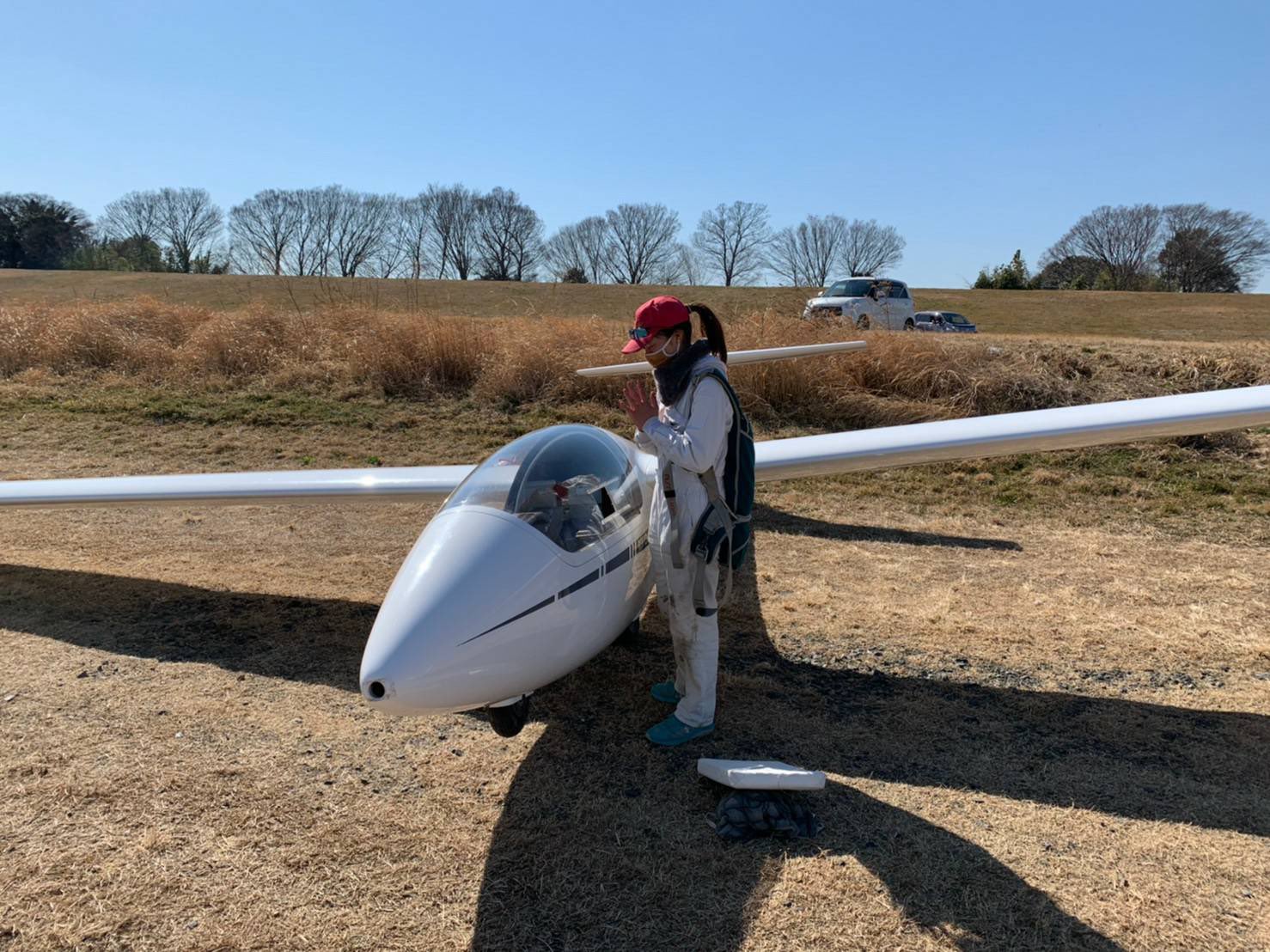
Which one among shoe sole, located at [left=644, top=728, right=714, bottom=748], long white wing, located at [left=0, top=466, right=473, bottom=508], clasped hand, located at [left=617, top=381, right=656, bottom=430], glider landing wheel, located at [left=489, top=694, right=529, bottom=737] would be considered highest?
clasped hand, located at [left=617, top=381, right=656, bottom=430]

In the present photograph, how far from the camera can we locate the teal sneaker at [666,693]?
4859 millimetres

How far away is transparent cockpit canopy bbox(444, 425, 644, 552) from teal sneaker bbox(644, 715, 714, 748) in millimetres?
1042

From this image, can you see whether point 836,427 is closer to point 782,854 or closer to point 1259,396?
point 1259,396

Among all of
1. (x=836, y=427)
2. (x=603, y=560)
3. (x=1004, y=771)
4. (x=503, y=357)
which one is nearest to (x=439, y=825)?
(x=603, y=560)

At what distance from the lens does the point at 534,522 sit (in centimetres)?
399

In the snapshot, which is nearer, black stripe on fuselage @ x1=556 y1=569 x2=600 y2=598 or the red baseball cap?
black stripe on fuselage @ x1=556 y1=569 x2=600 y2=598

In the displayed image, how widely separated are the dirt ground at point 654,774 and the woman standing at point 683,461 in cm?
31

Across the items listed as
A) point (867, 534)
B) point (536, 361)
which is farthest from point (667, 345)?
point (536, 361)

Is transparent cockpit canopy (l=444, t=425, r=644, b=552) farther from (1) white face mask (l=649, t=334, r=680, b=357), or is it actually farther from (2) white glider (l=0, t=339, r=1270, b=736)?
(1) white face mask (l=649, t=334, r=680, b=357)

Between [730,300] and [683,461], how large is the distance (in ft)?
87.9

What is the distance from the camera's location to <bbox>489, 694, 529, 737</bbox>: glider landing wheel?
3740mm

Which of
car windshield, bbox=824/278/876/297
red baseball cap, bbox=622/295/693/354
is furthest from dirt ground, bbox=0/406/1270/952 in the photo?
car windshield, bbox=824/278/876/297

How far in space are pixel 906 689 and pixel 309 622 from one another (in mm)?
4074

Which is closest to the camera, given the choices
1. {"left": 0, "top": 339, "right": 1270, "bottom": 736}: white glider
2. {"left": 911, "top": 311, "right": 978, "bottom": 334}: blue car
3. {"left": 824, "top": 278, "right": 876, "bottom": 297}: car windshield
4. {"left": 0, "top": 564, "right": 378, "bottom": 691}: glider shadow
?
{"left": 0, "top": 339, "right": 1270, "bottom": 736}: white glider
